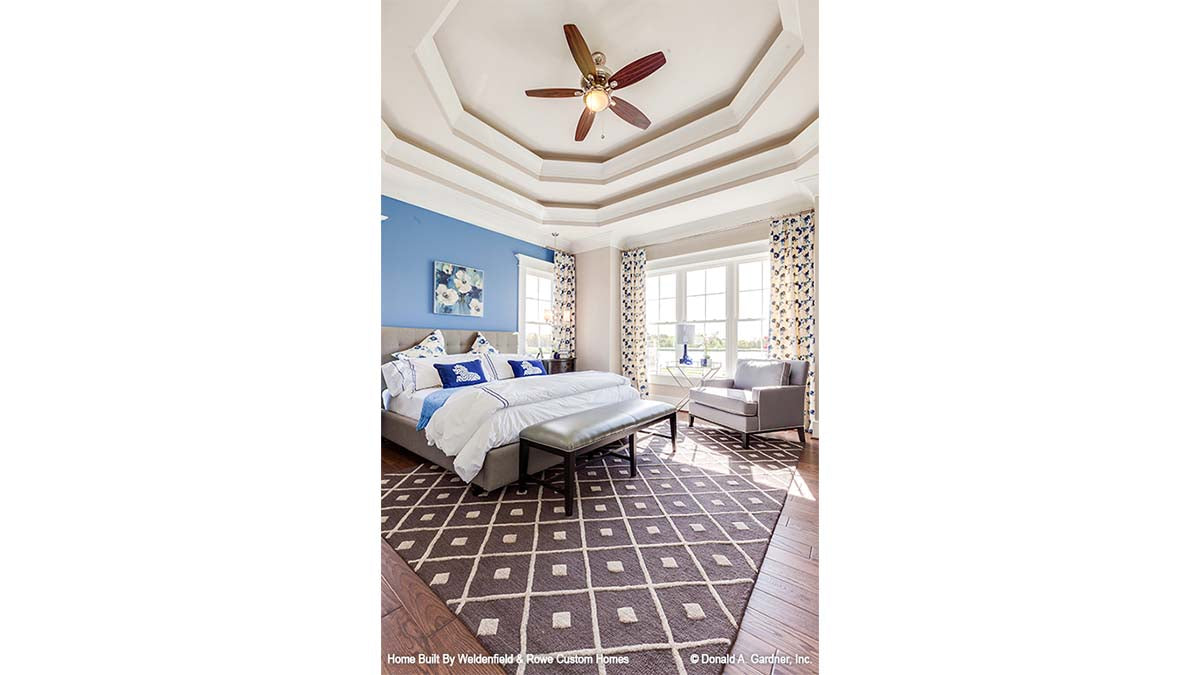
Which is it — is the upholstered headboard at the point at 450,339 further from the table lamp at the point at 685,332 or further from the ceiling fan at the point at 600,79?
the ceiling fan at the point at 600,79

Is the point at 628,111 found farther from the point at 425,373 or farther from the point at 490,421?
the point at 425,373

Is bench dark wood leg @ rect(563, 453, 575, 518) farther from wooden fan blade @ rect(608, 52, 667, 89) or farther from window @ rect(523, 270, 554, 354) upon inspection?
window @ rect(523, 270, 554, 354)

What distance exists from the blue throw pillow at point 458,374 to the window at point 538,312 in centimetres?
176

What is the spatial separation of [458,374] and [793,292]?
3692mm

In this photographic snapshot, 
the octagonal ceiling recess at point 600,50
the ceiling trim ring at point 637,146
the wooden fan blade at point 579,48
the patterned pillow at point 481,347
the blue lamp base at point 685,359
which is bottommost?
the blue lamp base at point 685,359

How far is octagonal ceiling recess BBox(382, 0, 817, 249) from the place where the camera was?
229 centimetres

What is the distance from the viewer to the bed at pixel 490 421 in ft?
7.83

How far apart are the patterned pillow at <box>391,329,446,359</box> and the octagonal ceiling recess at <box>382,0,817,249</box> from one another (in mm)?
1481

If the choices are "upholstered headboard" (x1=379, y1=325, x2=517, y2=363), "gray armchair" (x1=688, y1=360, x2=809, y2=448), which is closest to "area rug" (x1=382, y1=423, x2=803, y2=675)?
"gray armchair" (x1=688, y1=360, x2=809, y2=448)

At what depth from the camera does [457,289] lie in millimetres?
4434

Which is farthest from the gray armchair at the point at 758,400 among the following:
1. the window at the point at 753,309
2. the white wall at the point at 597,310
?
the white wall at the point at 597,310

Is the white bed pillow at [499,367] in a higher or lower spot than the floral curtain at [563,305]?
lower

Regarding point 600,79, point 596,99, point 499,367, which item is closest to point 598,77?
point 600,79
